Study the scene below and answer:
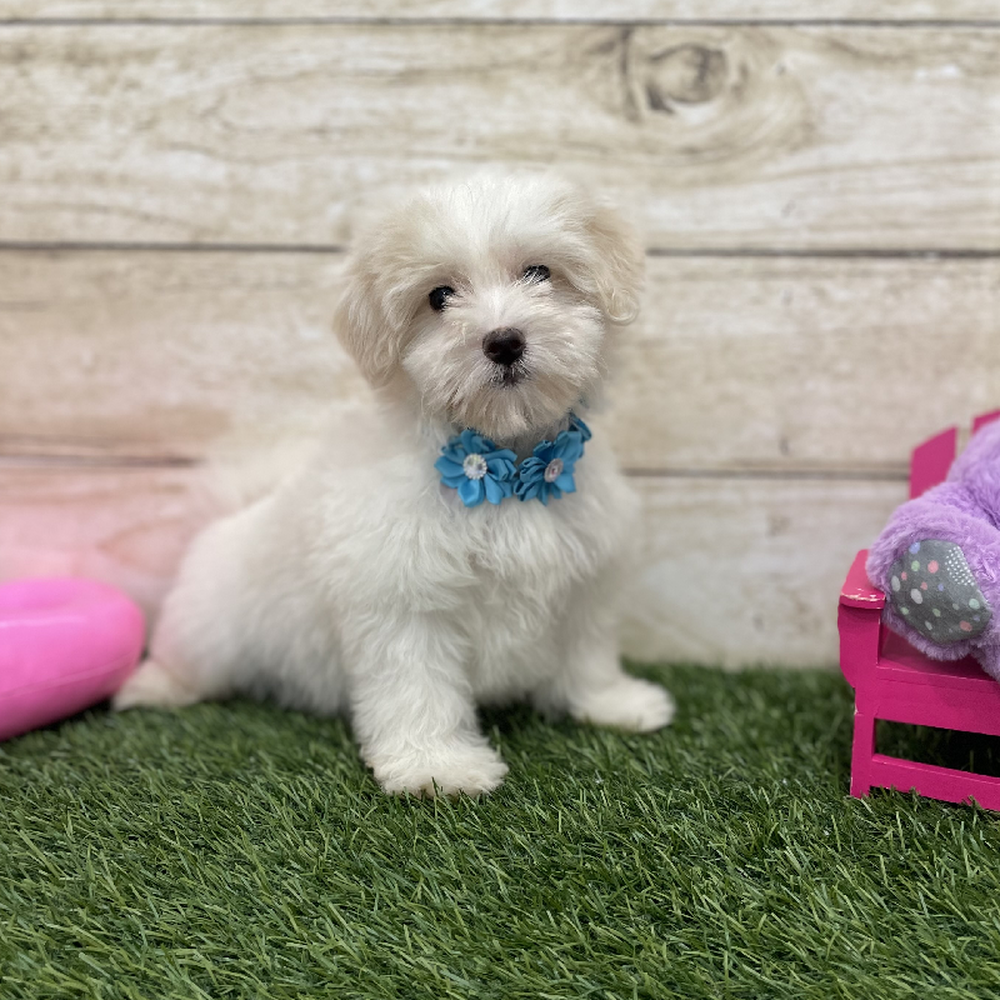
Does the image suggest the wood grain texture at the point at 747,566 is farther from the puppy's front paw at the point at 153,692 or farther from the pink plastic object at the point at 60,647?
the pink plastic object at the point at 60,647

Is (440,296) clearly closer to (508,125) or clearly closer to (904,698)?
(508,125)

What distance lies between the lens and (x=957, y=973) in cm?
115

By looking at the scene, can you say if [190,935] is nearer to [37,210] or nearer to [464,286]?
[464,286]

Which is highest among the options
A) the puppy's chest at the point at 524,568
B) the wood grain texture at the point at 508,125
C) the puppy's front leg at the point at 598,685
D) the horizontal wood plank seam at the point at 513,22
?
the horizontal wood plank seam at the point at 513,22

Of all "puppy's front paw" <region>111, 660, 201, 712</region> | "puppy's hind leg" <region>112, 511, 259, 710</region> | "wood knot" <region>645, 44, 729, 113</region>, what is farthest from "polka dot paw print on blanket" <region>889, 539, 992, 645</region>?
"puppy's front paw" <region>111, 660, 201, 712</region>

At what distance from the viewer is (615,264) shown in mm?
1602

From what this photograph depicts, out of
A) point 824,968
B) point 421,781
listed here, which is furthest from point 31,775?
point 824,968

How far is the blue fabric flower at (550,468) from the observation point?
5.32 feet

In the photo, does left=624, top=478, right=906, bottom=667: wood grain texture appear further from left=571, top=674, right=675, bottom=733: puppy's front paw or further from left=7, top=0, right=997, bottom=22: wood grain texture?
left=7, top=0, right=997, bottom=22: wood grain texture

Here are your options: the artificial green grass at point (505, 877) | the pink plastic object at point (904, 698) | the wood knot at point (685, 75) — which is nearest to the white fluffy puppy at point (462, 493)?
the artificial green grass at point (505, 877)

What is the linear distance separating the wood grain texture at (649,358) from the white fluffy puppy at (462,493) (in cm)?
42

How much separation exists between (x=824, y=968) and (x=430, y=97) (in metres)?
1.83

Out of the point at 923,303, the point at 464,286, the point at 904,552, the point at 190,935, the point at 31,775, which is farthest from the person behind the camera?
the point at 923,303

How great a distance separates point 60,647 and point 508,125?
1477 millimetres
